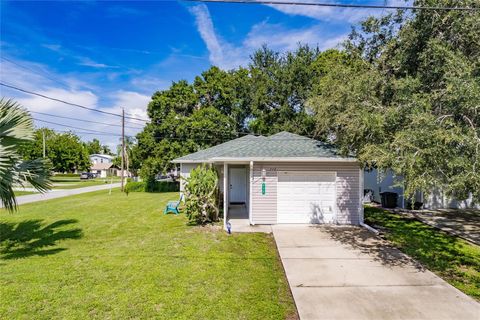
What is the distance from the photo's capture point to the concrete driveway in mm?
4277

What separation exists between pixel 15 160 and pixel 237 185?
37.7 ft

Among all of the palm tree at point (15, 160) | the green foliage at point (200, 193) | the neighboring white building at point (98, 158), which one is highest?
the neighboring white building at point (98, 158)

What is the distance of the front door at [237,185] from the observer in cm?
1681

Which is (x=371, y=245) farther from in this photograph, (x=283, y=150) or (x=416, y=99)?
(x=283, y=150)

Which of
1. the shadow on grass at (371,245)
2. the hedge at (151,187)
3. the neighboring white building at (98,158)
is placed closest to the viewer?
the shadow on grass at (371,245)

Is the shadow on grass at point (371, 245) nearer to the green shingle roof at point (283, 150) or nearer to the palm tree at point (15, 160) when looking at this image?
the green shingle roof at point (283, 150)

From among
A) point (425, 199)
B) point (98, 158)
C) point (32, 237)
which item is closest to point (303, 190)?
point (425, 199)

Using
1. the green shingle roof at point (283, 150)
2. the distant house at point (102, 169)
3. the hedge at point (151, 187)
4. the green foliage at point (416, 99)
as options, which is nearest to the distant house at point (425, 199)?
the green shingle roof at point (283, 150)

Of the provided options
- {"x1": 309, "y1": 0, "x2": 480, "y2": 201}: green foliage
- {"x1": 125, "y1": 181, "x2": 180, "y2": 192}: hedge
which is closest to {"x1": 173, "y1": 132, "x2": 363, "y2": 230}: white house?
{"x1": 309, "y1": 0, "x2": 480, "y2": 201}: green foliage

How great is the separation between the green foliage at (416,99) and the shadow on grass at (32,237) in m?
9.07

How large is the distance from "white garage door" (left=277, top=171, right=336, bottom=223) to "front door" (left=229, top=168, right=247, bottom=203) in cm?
677

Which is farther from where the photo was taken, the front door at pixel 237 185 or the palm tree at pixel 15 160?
the front door at pixel 237 185

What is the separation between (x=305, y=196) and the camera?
33.3ft

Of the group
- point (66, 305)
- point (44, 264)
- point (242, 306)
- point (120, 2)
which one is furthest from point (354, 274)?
point (120, 2)
